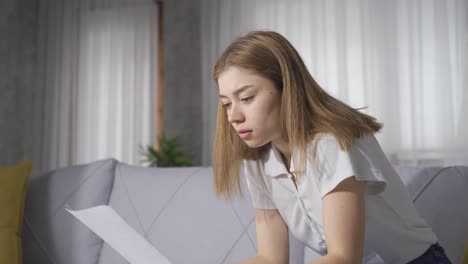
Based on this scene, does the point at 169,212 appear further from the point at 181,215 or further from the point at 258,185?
the point at 258,185

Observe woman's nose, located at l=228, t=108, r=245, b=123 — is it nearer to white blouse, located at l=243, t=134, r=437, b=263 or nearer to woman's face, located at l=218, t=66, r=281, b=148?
woman's face, located at l=218, t=66, r=281, b=148

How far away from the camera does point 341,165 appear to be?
0.96m

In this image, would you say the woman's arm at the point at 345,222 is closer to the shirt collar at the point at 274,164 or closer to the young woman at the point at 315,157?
the young woman at the point at 315,157

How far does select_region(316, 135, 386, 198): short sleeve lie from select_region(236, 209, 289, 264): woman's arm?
0.89 ft

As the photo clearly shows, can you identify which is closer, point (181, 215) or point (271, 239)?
point (271, 239)

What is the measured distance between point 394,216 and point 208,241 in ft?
2.28

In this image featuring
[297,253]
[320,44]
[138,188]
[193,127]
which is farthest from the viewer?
[193,127]

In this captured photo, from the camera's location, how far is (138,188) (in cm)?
185

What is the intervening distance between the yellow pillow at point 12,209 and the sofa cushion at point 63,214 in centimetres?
8

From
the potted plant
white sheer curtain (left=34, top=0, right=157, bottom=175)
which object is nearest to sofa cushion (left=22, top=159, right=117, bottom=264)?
the potted plant

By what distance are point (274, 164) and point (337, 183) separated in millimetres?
286

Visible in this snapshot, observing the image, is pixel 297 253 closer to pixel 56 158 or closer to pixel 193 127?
pixel 193 127

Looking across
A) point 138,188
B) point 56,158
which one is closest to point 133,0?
point 56,158

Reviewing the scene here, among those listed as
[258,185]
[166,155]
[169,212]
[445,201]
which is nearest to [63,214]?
[169,212]
